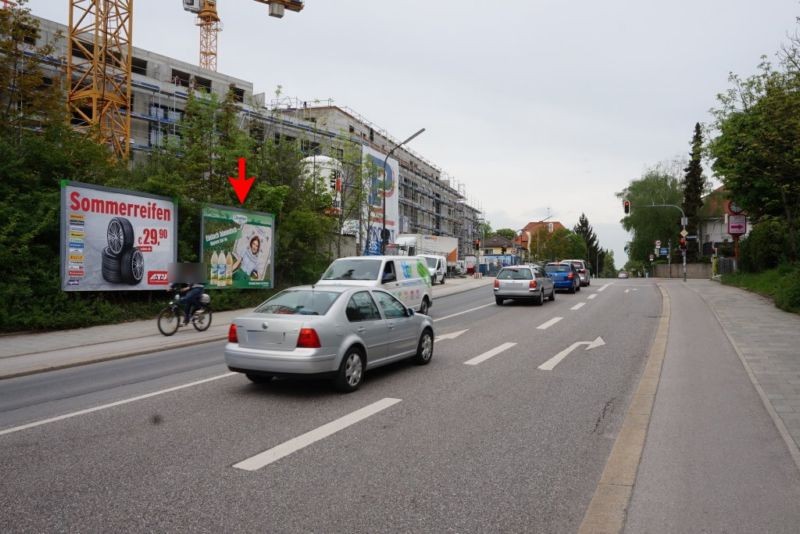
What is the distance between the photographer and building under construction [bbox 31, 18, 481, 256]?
34688mm

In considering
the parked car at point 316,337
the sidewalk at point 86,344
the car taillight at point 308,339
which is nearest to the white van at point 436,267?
the sidewalk at point 86,344

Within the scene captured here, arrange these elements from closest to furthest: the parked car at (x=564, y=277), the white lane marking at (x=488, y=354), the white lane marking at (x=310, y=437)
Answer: the white lane marking at (x=310, y=437) → the white lane marking at (x=488, y=354) → the parked car at (x=564, y=277)

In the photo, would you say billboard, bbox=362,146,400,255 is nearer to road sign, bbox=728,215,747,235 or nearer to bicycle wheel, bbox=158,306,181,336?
bicycle wheel, bbox=158,306,181,336

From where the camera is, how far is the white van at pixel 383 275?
15.8 metres

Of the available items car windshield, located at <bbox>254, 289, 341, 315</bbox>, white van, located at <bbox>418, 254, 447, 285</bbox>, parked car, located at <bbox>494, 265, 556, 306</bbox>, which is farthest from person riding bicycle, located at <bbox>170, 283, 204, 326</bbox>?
white van, located at <bbox>418, 254, 447, 285</bbox>

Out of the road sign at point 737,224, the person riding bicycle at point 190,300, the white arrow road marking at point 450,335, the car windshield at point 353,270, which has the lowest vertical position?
the white arrow road marking at point 450,335

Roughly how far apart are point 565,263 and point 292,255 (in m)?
15.2

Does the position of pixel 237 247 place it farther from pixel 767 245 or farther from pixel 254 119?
pixel 767 245

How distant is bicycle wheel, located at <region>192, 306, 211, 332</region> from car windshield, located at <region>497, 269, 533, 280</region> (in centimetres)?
1204

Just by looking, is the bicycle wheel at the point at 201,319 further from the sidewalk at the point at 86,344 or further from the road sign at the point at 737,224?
the road sign at the point at 737,224

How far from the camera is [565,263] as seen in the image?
31.2m

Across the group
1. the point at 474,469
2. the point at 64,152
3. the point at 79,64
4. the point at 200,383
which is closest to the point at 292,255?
the point at 64,152

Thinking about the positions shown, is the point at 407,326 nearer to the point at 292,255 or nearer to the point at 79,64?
the point at 292,255

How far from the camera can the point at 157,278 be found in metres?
17.2
